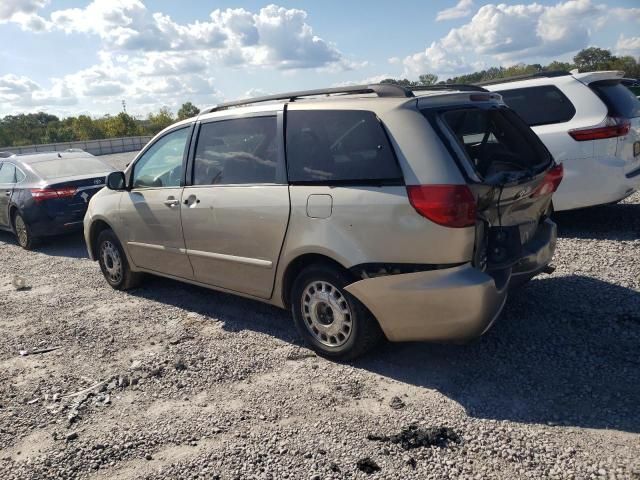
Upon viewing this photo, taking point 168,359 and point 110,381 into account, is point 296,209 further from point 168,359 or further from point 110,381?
point 110,381

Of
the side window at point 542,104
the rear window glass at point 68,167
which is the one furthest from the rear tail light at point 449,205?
the rear window glass at point 68,167

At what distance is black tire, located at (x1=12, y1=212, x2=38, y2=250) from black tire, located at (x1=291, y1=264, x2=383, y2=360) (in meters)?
6.63

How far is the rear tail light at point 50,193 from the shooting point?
8.48 m

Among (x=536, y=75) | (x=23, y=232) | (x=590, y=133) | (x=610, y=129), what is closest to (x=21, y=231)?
(x=23, y=232)

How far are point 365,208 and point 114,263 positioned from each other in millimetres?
3730

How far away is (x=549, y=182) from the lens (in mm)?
4121

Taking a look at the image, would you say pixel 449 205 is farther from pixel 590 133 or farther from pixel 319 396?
pixel 590 133

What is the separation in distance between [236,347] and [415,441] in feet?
6.15

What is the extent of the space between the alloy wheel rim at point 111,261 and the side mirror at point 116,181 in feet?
2.52

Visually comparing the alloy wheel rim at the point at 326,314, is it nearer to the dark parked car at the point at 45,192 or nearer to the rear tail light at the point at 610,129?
the rear tail light at the point at 610,129

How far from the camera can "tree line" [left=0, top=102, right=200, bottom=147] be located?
72000 millimetres

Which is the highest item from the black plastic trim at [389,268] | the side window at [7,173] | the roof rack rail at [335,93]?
the roof rack rail at [335,93]

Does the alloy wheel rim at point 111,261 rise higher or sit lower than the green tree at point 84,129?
lower

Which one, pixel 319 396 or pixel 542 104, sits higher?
pixel 542 104
